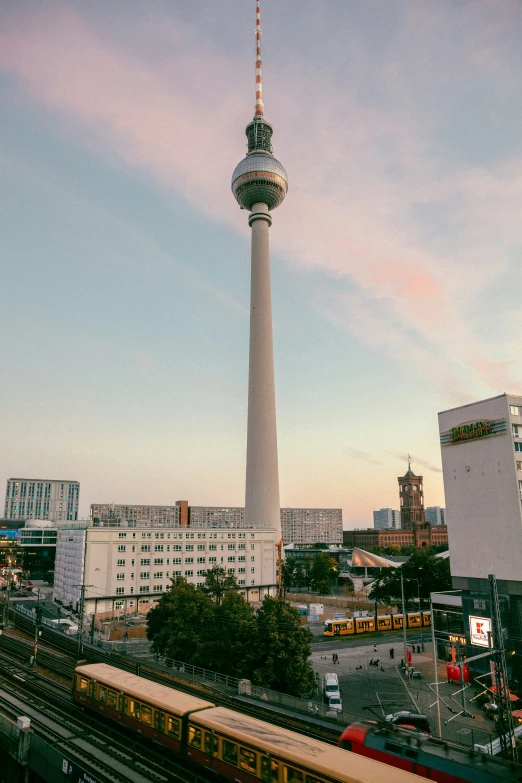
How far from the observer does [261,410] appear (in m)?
134

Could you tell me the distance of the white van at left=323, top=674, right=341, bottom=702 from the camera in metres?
48.2

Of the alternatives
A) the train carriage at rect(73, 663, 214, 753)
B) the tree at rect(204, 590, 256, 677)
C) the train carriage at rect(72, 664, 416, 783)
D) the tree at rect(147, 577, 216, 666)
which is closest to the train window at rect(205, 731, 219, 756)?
the train carriage at rect(72, 664, 416, 783)

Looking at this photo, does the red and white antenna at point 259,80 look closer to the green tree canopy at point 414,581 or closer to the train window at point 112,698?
the green tree canopy at point 414,581

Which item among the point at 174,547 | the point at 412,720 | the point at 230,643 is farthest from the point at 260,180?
the point at 412,720

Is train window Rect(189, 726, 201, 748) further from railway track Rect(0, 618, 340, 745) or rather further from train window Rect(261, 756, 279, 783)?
railway track Rect(0, 618, 340, 745)

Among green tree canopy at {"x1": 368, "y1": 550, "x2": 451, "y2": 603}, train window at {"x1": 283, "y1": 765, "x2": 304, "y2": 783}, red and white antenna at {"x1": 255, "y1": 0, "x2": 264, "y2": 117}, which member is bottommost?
green tree canopy at {"x1": 368, "y1": 550, "x2": 451, "y2": 603}

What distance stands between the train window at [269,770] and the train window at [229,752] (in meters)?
1.85

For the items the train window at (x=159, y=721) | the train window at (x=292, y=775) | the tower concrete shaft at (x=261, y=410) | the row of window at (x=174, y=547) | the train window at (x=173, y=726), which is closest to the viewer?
the train window at (x=292, y=775)

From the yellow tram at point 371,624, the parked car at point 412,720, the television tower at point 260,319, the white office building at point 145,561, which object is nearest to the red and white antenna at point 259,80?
the television tower at point 260,319

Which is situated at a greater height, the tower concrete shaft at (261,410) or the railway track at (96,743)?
the tower concrete shaft at (261,410)

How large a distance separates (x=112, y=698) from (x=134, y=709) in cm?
272

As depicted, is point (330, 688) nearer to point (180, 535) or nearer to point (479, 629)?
point (479, 629)

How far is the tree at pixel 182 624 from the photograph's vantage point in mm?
49844

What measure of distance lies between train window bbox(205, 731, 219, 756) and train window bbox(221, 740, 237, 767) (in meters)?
0.40
